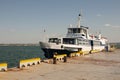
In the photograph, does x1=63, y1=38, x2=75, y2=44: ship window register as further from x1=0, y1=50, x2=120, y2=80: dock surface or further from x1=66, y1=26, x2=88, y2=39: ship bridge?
x1=0, y1=50, x2=120, y2=80: dock surface

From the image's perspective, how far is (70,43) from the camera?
49.8 meters

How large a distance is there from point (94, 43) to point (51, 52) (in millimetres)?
19129

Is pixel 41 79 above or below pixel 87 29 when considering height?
below

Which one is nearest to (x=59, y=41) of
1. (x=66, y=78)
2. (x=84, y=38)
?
(x=84, y=38)

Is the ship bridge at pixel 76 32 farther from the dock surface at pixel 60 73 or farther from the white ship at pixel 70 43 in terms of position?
the dock surface at pixel 60 73

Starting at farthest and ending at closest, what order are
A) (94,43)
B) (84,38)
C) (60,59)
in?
(94,43) → (84,38) → (60,59)

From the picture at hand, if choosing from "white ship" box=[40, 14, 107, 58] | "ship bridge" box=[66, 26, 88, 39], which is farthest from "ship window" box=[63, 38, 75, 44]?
"ship bridge" box=[66, 26, 88, 39]

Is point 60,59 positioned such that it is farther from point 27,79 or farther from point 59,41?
point 27,79

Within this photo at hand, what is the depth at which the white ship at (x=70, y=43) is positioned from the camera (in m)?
45.5

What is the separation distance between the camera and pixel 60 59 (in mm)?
35219

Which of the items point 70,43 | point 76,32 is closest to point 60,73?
point 70,43

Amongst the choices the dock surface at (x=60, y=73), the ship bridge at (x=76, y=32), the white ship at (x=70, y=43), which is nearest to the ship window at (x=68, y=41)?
the white ship at (x=70, y=43)

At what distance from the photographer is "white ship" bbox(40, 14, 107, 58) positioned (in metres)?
45.5

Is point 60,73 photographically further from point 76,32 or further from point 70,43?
point 76,32
